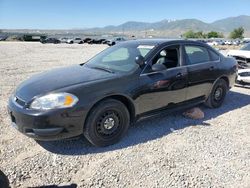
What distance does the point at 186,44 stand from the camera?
5055mm

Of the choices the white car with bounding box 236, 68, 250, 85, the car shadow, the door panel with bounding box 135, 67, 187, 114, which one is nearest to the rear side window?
the door panel with bounding box 135, 67, 187, 114

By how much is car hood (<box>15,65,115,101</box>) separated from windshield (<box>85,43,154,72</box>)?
0.28 m

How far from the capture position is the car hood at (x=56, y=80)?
3645 millimetres

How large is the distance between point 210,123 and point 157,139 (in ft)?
4.41

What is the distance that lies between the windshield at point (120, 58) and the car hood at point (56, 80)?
281 millimetres

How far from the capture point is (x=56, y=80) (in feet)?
12.9

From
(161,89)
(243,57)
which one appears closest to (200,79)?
(161,89)

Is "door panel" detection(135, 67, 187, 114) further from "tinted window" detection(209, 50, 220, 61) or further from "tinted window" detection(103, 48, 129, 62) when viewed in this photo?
"tinted window" detection(209, 50, 220, 61)

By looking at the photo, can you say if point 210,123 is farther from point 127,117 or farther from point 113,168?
point 113,168

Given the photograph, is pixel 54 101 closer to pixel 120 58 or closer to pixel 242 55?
pixel 120 58

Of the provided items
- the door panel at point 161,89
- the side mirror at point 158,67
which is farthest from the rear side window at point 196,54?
the side mirror at point 158,67

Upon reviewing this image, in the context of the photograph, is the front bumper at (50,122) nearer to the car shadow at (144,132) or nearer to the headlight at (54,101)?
the headlight at (54,101)

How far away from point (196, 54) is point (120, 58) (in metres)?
1.63

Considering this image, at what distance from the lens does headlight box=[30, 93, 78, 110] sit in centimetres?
343
